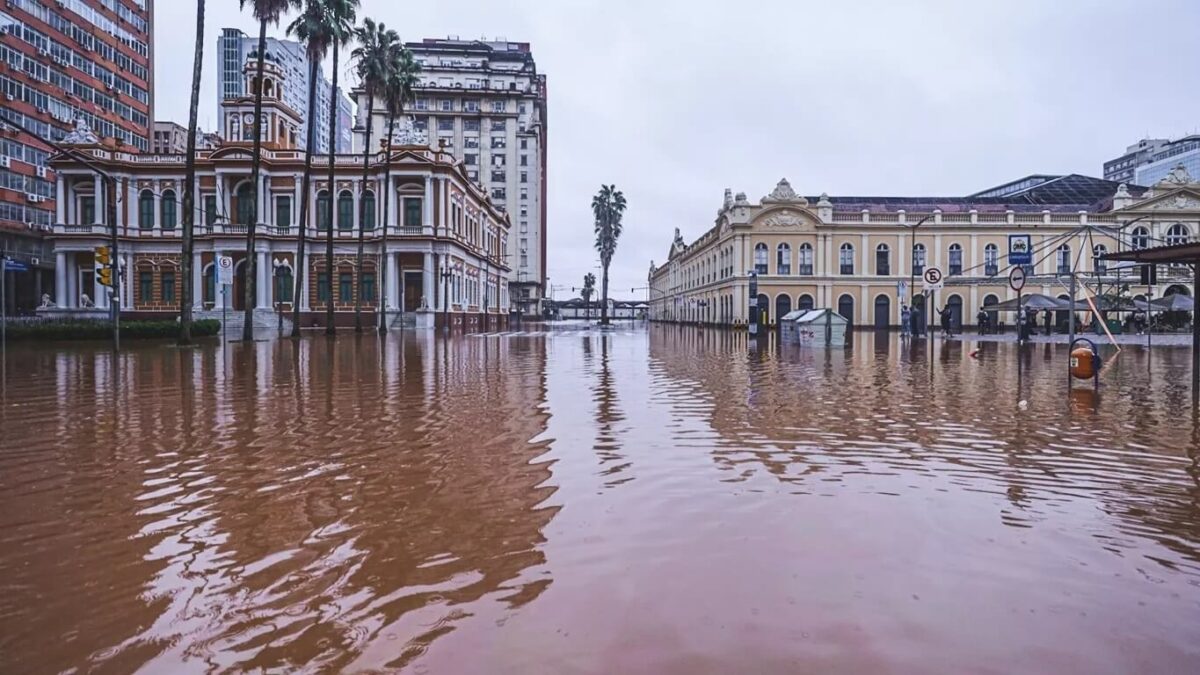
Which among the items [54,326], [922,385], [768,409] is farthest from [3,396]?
[54,326]

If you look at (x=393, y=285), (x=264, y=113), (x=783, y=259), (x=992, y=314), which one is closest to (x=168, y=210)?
(x=264, y=113)

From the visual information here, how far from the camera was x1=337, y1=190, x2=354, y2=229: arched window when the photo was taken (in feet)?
185

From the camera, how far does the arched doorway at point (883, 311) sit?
66250 millimetres

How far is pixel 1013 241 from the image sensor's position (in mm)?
65188

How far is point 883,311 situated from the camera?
66.7 m

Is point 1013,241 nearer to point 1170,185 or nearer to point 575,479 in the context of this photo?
point 1170,185

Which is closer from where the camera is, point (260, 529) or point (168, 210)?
point (260, 529)

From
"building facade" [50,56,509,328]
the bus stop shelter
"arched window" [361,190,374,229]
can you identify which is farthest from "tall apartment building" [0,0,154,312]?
the bus stop shelter

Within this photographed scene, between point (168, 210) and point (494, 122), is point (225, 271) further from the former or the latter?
point (494, 122)

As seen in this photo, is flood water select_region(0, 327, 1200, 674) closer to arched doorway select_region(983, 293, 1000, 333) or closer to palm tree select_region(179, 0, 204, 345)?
palm tree select_region(179, 0, 204, 345)

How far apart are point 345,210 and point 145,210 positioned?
14.8m

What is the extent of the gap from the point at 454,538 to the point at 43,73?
73007 millimetres

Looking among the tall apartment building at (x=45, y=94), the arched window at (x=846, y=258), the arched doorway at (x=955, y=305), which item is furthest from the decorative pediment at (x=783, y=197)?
the tall apartment building at (x=45, y=94)

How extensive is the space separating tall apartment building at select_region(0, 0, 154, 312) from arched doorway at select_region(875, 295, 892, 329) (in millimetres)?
60911
